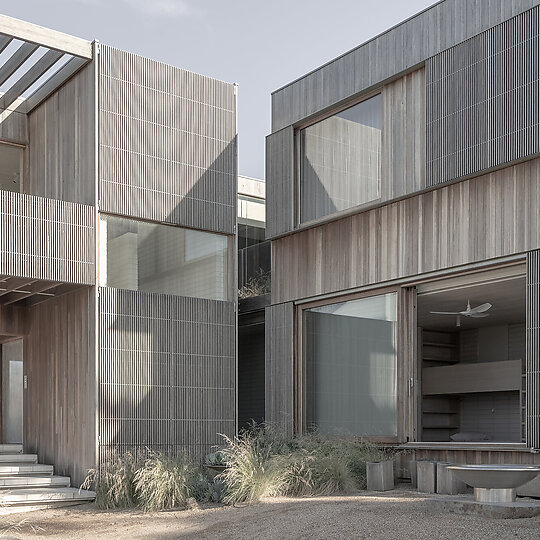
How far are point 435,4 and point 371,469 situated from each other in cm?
571

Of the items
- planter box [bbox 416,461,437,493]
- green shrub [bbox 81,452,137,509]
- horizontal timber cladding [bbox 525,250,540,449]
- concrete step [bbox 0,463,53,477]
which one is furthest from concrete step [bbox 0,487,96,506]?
horizontal timber cladding [bbox 525,250,540,449]

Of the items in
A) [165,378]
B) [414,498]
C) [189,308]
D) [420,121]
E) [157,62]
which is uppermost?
[157,62]

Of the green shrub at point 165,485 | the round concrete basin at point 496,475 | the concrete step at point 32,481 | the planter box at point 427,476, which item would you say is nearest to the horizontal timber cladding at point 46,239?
the concrete step at point 32,481

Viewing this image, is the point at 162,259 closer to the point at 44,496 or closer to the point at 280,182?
the point at 280,182

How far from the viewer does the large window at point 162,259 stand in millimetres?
11523

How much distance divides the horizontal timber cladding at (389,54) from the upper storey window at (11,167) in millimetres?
3944

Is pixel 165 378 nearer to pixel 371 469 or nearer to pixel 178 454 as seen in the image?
pixel 178 454

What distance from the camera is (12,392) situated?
13.4 m

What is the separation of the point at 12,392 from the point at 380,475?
644 cm

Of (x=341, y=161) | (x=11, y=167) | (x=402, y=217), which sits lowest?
(x=402, y=217)

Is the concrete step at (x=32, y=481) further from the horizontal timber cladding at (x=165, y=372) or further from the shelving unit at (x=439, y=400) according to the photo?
the shelving unit at (x=439, y=400)

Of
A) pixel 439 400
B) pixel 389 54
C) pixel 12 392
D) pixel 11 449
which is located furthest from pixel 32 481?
pixel 439 400

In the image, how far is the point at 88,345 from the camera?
11266mm

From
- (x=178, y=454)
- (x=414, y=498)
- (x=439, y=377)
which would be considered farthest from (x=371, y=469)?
(x=439, y=377)
